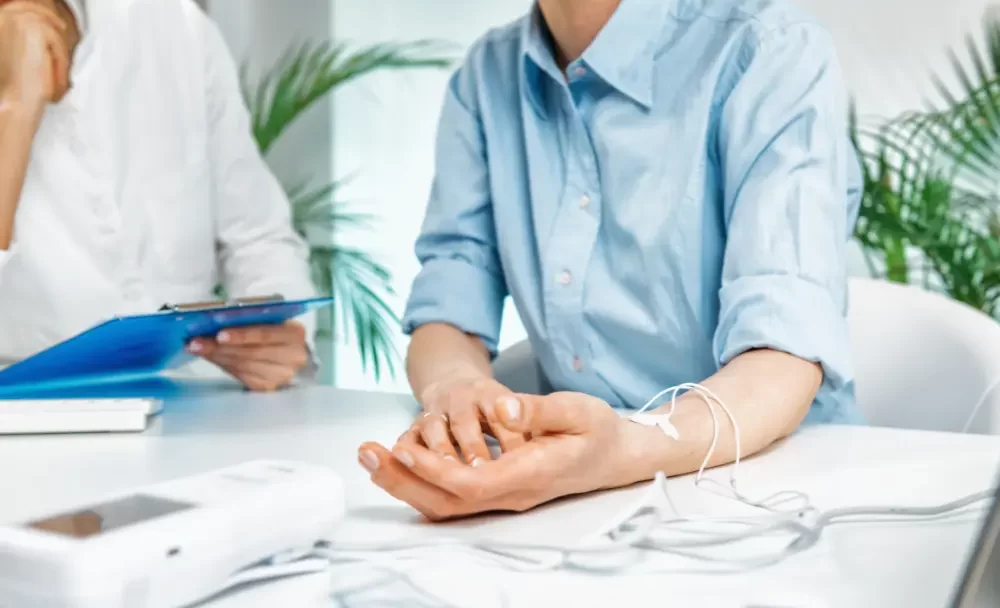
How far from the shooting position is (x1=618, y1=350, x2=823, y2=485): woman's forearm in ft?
2.00

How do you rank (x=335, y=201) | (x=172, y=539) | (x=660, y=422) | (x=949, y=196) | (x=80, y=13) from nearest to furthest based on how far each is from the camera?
1. (x=172, y=539)
2. (x=660, y=422)
3. (x=80, y=13)
4. (x=949, y=196)
5. (x=335, y=201)

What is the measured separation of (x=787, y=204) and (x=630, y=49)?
0.24m

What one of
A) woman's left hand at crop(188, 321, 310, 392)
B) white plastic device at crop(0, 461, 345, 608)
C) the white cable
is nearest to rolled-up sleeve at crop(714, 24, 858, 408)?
the white cable

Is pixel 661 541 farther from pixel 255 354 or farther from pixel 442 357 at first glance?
pixel 255 354

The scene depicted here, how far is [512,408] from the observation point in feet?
1.74

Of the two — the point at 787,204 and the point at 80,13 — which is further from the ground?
the point at 80,13

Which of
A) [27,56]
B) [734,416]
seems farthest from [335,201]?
[734,416]

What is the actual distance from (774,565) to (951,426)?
58cm

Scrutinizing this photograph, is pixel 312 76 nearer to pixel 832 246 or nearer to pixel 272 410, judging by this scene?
pixel 272 410

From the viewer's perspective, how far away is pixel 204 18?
4.96 feet

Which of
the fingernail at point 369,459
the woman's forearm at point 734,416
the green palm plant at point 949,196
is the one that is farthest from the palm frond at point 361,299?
the fingernail at point 369,459

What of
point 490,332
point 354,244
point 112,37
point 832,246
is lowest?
point 354,244

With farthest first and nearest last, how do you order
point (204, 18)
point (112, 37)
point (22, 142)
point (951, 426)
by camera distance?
point (204, 18)
point (112, 37)
point (22, 142)
point (951, 426)

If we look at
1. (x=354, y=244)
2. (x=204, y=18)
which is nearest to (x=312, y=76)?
(x=354, y=244)
